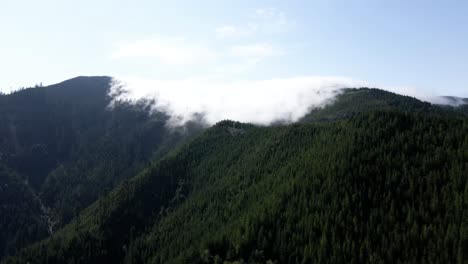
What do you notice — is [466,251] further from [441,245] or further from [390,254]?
[390,254]

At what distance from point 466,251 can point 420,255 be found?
1720cm

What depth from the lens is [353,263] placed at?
651 ft

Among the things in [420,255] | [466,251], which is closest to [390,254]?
[420,255]

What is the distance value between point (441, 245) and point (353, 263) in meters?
36.2

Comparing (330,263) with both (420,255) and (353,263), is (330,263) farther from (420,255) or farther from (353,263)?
(420,255)

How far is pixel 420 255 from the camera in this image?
199 metres

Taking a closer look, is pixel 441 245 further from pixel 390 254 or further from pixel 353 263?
pixel 353 263

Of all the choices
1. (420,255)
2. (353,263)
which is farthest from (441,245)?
(353,263)

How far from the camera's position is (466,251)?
193m

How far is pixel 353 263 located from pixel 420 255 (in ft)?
90.4

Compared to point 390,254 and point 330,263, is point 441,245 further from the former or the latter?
point 330,263

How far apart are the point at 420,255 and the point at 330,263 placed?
120 ft

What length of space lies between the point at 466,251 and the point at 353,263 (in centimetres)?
4385

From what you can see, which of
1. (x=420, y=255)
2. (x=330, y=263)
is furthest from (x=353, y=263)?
(x=420, y=255)
